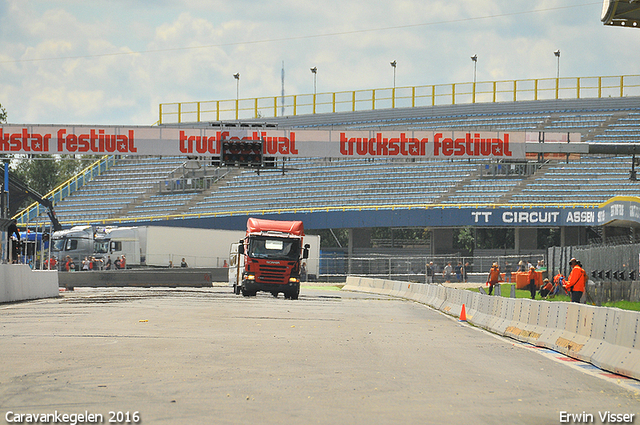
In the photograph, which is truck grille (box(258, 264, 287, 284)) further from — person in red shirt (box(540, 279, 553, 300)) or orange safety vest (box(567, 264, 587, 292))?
orange safety vest (box(567, 264, 587, 292))

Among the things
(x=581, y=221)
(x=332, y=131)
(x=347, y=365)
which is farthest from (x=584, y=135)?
(x=347, y=365)

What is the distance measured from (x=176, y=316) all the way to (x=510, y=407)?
13.2 m

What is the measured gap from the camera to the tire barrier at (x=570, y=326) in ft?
35.5

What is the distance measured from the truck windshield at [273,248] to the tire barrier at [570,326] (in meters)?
9.18

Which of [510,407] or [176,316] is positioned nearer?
[510,407]

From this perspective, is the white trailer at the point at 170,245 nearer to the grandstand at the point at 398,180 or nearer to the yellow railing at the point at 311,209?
the yellow railing at the point at 311,209

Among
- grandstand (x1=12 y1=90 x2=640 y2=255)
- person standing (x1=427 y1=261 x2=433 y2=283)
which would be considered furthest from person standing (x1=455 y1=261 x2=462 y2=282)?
grandstand (x1=12 y1=90 x2=640 y2=255)

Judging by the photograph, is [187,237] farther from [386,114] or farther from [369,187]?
[386,114]

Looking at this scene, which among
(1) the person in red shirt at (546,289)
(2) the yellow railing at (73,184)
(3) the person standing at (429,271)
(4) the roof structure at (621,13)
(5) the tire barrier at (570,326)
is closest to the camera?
(5) the tire barrier at (570,326)

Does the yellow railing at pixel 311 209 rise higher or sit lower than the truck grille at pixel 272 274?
higher

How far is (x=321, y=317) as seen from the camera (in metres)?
21.1

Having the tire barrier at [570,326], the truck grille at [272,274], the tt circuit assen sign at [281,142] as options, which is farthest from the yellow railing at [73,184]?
the tire barrier at [570,326]

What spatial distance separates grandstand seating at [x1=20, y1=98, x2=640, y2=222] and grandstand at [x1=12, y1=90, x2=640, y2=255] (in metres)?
0.08

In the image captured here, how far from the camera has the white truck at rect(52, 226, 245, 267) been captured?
4916cm
